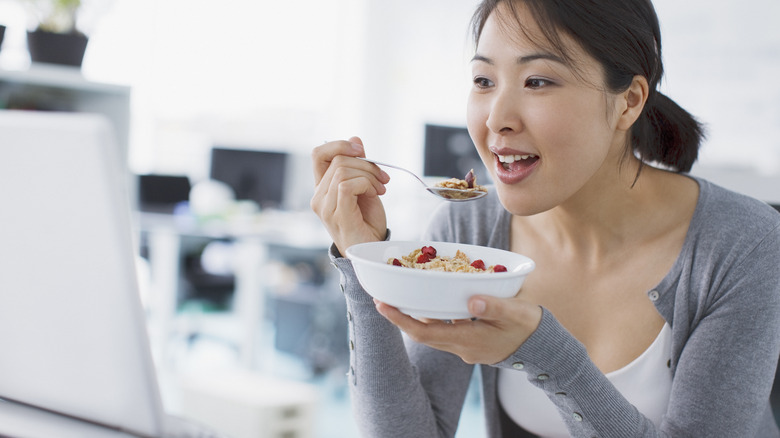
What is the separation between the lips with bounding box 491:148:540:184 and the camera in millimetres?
1001

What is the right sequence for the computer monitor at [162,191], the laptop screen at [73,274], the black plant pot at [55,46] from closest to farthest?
the laptop screen at [73,274] < the black plant pot at [55,46] < the computer monitor at [162,191]

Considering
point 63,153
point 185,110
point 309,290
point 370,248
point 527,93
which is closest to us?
point 63,153

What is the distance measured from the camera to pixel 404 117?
240 inches

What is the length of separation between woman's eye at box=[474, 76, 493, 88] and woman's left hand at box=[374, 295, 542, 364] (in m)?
0.38

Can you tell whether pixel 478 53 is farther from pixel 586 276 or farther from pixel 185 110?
pixel 185 110

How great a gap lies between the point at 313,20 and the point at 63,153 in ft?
18.8

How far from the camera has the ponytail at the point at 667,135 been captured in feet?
3.85

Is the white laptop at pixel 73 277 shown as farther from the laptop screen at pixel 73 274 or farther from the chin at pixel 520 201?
the chin at pixel 520 201

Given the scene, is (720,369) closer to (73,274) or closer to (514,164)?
(514,164)

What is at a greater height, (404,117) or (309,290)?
(404,117)

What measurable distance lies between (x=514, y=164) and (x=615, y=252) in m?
0.32

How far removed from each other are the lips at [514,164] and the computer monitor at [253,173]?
3.64 meters

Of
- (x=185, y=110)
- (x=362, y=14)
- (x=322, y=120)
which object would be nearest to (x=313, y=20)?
(x=362, y=14)

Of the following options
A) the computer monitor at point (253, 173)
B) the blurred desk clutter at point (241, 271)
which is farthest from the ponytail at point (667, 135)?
the computer monitor at point (253, 173)
